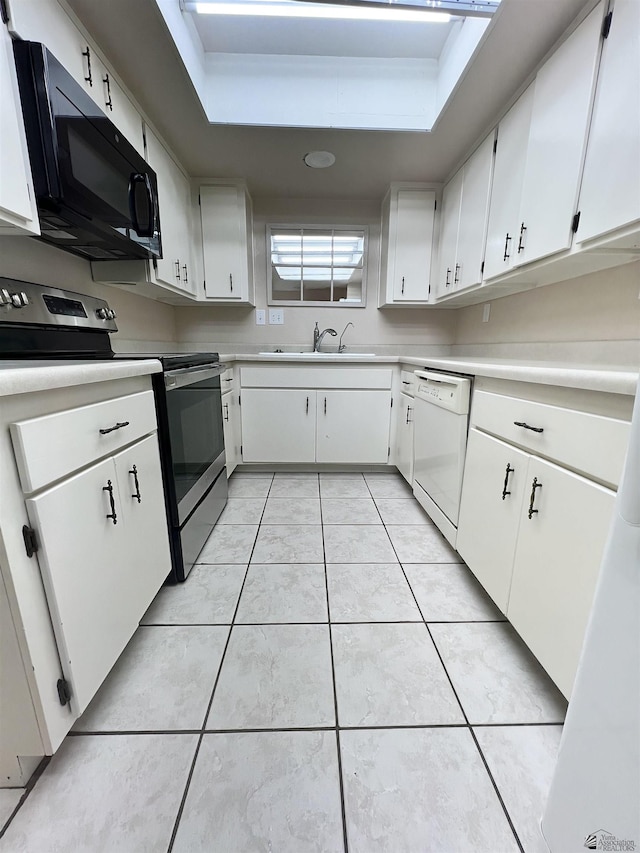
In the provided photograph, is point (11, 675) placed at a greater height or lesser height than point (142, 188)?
lesser

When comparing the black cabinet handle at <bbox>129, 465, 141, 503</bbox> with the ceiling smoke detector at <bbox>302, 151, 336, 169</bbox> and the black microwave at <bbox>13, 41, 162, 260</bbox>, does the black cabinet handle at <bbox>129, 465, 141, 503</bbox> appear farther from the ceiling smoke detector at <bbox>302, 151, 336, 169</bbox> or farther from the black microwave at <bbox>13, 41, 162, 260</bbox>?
the ceiling smoke detector at <bbox>302, 151, 336, 169</bbox>

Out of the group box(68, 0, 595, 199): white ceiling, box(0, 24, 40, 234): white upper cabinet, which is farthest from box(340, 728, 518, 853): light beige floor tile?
box(68, 0, 595, 199): white ceiling

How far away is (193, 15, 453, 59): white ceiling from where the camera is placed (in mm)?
1645

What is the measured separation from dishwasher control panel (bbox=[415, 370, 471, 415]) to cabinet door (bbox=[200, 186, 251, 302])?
1.54 metres

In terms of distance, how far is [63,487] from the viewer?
2.44ft

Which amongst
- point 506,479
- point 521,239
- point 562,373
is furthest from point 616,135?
point 506,479

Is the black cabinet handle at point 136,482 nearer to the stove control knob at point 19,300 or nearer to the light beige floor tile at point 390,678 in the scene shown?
the stove control knob at point 19,300

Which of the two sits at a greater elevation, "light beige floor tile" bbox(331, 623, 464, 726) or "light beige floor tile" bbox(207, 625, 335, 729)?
"light beige floor tile" bbox(207, 625, 335, 729)

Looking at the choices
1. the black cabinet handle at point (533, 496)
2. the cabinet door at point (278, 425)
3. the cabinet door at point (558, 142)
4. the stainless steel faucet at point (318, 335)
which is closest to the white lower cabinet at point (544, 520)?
the black cabinet handle at point (533, 496)

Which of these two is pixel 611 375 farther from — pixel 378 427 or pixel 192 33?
pixel 192 33

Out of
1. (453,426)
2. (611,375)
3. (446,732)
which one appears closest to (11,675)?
(446,732)

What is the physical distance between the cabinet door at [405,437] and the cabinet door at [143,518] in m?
1.52

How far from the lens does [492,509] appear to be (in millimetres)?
1198

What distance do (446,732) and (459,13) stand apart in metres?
2.32
